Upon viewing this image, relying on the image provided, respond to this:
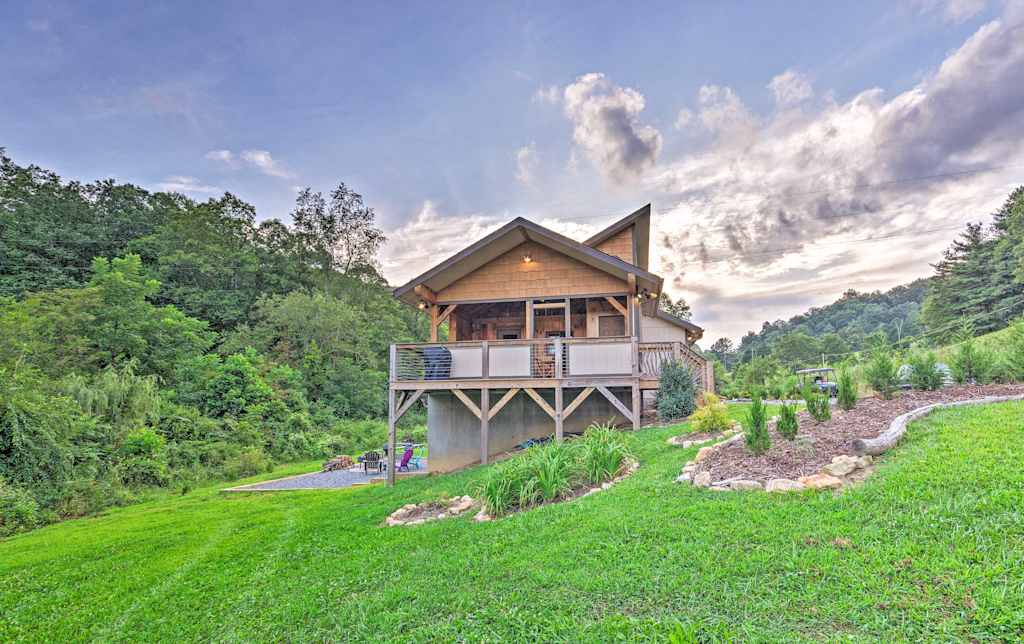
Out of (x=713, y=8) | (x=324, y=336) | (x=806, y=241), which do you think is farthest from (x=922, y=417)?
(x=324, y=336)

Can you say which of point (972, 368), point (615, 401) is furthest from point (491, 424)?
point (972, 368)

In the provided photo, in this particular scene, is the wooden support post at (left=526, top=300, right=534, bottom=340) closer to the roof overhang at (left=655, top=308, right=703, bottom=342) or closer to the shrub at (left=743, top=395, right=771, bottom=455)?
the roof overhang at (left=655, top=308, right=703, bottom=342)

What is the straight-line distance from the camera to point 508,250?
1380 cm

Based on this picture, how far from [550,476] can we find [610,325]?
28.0ft

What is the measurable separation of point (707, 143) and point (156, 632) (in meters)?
18.7

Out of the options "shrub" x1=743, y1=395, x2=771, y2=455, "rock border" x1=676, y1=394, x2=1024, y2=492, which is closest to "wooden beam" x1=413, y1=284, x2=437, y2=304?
"rock border" x1=676, y1=394, x2=1024, y2=492

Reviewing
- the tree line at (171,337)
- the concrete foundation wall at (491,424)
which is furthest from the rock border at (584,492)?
the tree line at (171,337)

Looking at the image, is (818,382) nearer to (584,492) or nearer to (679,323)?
(679,323)

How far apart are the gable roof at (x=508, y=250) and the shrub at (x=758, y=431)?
633 centimetres

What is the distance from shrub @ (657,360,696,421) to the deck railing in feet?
2.80

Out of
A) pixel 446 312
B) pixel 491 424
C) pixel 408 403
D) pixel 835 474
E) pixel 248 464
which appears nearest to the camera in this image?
pixel 835 474

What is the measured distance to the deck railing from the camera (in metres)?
11.4

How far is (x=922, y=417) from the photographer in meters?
6.66

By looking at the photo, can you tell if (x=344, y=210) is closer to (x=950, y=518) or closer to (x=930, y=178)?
(x=930, y=178)
